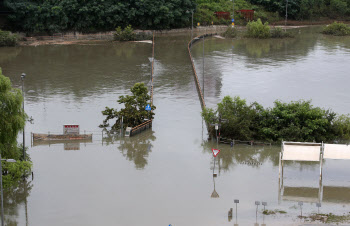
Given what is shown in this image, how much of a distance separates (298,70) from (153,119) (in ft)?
105

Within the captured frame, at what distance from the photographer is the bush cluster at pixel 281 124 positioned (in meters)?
48.6

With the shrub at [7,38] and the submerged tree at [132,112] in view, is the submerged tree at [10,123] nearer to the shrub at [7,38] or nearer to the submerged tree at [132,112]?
the submerged tree at [132,112]

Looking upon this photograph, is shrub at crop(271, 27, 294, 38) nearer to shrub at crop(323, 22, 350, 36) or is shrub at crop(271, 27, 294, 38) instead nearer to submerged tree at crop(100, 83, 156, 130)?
shrub at crop(323, 22, 350, 36)

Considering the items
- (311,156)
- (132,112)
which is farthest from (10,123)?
(311,156)

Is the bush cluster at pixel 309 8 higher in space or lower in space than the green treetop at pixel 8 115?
higher

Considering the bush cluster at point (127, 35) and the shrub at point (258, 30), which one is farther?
the shrub at point (258, 30)

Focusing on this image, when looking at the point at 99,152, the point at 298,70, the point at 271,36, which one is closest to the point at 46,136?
the point at 99,152

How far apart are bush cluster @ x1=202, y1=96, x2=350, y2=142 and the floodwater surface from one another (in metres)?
1.47

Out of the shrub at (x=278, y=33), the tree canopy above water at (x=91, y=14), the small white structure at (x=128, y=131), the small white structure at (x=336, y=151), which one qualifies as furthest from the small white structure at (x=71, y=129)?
the shrub at (x=278, y=33)

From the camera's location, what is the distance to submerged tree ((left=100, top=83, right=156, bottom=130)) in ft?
175

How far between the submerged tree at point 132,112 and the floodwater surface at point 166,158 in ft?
4.94

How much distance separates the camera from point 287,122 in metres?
49.8

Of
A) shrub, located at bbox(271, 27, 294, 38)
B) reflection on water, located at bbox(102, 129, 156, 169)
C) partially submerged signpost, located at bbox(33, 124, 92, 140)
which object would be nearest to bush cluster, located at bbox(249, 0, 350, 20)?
shrub, located at bbox(271, 27, 294, 38)

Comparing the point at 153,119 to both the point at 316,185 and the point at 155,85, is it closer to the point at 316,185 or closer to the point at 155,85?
the point at 155,85
